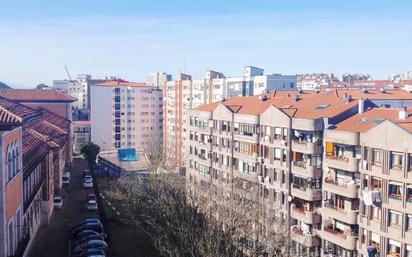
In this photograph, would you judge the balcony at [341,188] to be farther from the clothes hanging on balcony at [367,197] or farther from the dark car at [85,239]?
the dark car at [85,239]

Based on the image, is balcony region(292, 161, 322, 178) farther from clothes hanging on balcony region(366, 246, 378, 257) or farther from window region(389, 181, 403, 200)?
clothes hanging on balcony region(366, 246, 378, 257)

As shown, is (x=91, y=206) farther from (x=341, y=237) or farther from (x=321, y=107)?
(x=341, y=237)

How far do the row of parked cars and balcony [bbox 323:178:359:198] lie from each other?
673 inches

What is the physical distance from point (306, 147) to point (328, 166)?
260 centimetres

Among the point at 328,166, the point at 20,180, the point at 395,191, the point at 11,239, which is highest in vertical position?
the point at 20,180

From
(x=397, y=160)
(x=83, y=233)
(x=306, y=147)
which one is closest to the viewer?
(x=397, y=160)

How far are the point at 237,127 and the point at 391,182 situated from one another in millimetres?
20803

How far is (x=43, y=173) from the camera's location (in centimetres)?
3916

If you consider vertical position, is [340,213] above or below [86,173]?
above

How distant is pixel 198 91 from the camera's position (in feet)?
319

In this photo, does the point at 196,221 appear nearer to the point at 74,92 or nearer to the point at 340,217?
the point at 340,217

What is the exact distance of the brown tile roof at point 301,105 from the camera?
41625 mm

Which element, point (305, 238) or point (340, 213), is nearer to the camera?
point (340, 213)

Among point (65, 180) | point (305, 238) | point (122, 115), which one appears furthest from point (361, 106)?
point (122, 115)
